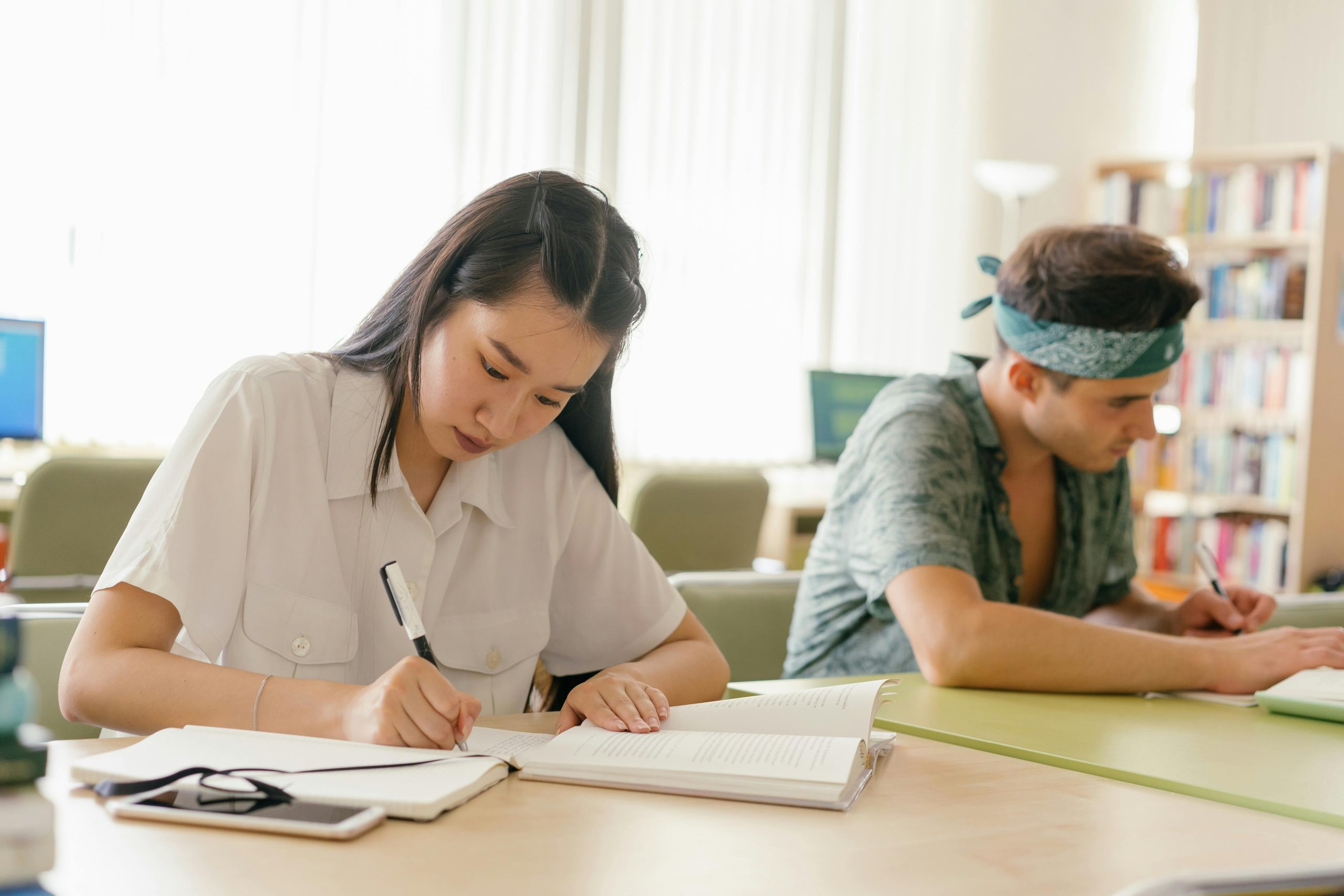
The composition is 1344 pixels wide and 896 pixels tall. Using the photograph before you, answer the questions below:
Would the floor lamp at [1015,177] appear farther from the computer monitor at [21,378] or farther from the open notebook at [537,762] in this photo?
the open notebook at [537,762]

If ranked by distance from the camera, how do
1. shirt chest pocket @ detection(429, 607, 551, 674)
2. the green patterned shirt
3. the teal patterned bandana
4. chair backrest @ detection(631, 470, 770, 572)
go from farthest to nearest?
chair backrest @ detection(631, 470, 770, 572), the teal patterned bandana, the green patterned shirt, shirt chest pocket @ detection(429, 607, 551, 674)

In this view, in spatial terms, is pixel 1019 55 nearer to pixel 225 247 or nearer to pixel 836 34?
pixel 836 34

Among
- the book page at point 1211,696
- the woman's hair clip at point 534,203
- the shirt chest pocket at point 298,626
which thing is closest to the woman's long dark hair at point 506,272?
the woman's hair clip at point 534,203

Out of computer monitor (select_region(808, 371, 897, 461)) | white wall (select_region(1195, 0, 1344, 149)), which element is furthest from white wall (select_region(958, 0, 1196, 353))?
computer monitor (select_region(808, 371, 897, 461))

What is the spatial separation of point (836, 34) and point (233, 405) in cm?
452

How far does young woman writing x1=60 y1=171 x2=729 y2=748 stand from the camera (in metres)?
1.10

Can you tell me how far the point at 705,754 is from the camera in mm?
1005

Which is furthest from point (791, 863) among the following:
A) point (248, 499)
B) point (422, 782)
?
point (248, 499)

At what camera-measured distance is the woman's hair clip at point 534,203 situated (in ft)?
4.32

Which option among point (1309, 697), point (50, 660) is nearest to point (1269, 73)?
point (1309, 697)

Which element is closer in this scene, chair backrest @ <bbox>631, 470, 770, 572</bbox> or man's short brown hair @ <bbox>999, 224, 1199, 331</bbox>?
man's short brown hair @ <bbox>999, 224, 1199, 331</bbox>

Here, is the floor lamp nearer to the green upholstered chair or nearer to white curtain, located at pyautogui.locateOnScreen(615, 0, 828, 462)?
white curtain, located at pyautogui.locateOnScreen(615, 0, 828, 462)

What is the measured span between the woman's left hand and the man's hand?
107 cm

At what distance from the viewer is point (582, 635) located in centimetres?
154
